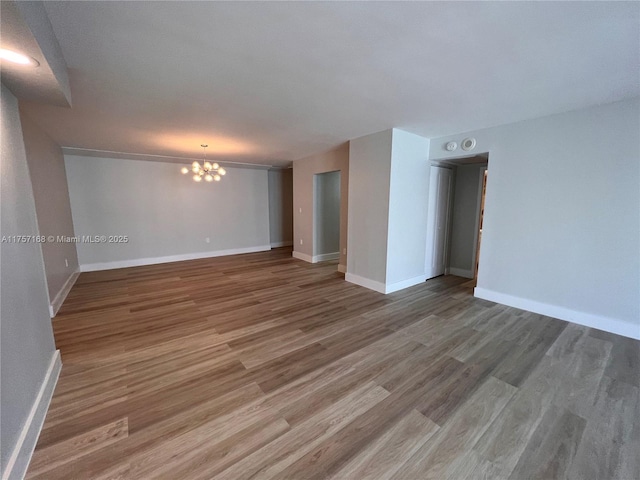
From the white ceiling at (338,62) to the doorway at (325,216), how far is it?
8.72ft

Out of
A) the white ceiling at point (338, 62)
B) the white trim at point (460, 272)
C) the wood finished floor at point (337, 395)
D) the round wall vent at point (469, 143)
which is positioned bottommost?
the wood finished floor at point (337, 395)

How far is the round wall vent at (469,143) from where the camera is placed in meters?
3.79

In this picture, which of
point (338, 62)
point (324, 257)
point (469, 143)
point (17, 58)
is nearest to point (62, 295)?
point (17, 58)

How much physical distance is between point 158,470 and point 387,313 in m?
2.71

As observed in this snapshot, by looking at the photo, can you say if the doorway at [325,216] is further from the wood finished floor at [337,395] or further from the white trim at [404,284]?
the wood finished floor at [337,395]

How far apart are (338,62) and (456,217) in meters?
4.24

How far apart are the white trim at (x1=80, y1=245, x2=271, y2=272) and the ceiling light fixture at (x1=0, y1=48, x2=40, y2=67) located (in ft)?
17.7

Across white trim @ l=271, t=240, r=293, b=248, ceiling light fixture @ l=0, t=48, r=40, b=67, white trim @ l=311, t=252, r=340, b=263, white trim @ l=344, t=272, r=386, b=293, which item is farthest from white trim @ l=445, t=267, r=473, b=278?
ceiling light fixture @ l=0, t=48, r=40, b=67

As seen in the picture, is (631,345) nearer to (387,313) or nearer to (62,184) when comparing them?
(387,313)

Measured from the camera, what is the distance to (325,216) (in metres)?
6.37

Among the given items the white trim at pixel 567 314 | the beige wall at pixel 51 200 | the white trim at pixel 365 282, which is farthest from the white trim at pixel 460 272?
the beige wall at pixel 51 200

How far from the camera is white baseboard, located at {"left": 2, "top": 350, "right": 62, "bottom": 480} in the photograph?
1.27 meters

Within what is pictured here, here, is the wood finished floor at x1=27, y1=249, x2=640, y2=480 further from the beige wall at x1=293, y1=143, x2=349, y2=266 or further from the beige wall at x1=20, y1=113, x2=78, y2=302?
the beige wall at x1=293, y1=143, x2=349, y2=266

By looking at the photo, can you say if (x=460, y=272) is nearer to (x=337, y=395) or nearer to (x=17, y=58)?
(x=337, y=395)
